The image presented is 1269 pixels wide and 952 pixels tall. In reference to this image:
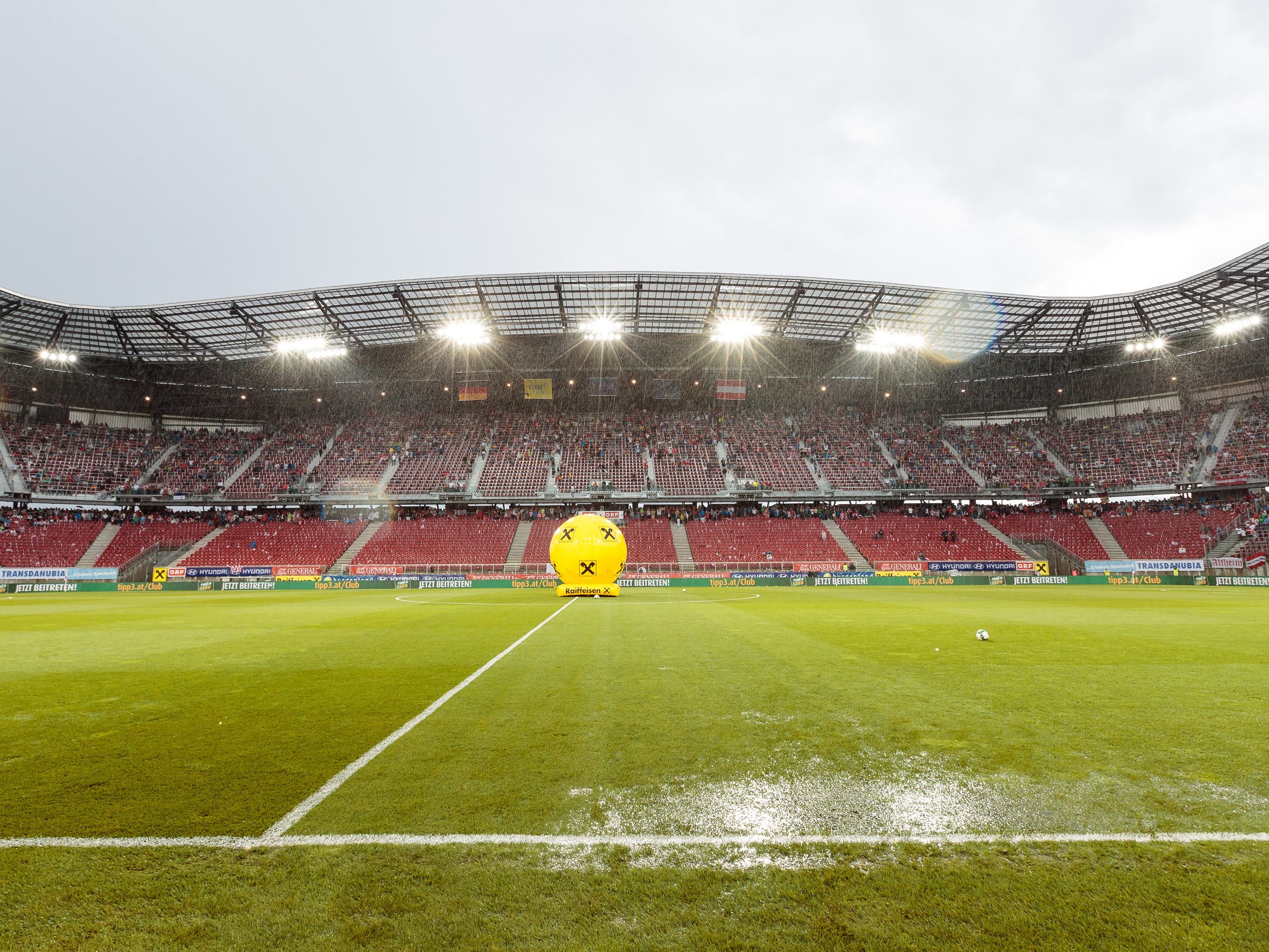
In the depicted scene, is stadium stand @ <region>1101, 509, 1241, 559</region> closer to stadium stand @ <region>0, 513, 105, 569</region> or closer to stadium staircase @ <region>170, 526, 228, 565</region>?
stadium staircase @ <region>170, 526, 228, 565</region>

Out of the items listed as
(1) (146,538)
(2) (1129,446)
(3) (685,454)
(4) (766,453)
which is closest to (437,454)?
(1) (146,538)

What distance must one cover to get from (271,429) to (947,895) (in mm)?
62348

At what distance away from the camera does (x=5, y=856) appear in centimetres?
294

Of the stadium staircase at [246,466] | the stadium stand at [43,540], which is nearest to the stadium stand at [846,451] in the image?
the stadium staircase at [246,466]

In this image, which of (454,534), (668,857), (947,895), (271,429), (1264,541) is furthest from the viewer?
(271,429)

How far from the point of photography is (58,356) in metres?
41.7

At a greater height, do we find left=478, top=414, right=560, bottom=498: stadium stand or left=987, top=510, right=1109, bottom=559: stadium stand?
left=478, top=414, right=560, bottom=498: stadium stand

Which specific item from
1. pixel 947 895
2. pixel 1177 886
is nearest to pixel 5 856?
pixel 947 895

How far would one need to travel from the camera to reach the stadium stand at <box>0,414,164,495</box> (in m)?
44.8

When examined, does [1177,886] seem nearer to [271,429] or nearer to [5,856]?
[5,856]

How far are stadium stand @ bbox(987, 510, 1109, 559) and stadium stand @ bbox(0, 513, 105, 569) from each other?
6400 centimetres

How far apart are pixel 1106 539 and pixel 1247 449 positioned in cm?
1163

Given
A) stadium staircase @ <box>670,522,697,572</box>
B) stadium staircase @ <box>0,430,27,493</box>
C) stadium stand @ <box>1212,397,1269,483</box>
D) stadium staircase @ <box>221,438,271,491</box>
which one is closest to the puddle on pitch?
stadium staircase @ <box>670,522,697,572</box>

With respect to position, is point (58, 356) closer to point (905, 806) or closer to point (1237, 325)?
point (905, 806)
